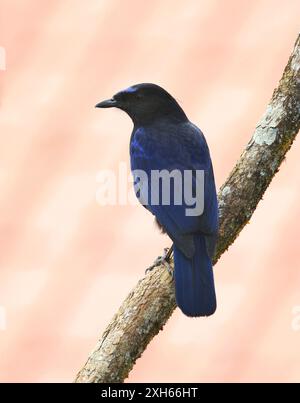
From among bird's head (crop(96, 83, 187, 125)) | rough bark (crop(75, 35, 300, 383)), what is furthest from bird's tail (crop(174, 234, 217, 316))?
bird's head (crop(96, 83, 187, 125))

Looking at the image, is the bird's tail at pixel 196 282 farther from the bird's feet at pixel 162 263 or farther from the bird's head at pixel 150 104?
the bird's head at pixel 150 104

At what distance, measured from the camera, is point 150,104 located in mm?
2369

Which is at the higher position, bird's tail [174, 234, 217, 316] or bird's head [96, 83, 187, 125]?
bird's head [96, 83, 187, 125]

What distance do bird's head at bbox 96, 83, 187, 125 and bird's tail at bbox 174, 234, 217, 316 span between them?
0.55 meters

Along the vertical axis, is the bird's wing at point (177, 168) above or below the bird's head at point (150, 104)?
below

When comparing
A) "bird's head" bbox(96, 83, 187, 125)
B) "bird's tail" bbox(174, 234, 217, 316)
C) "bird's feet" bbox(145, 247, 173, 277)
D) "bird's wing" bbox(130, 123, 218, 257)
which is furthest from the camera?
"bird's head" bbox(96, 83, 187, 125)

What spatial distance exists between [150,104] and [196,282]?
2.37 feet

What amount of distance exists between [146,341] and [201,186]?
400mm

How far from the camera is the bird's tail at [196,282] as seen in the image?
176 centimetres

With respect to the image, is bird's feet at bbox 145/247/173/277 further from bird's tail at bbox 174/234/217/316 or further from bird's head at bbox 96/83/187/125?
bird's head at bbox 96/83/187/125

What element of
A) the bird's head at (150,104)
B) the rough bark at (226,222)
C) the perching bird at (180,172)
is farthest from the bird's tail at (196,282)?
the bird's head at (150,104)

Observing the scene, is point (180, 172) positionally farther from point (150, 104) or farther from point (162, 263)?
point (150, 104)

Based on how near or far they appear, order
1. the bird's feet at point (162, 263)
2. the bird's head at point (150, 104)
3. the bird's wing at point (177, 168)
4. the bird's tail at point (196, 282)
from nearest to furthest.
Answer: the bird's tail at point (196, 282) < the bird's wing at point (177, 168) < the bird's feet at point (162, 263) < the bird's head at point (150, 104)

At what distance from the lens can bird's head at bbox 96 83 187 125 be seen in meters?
2.36
